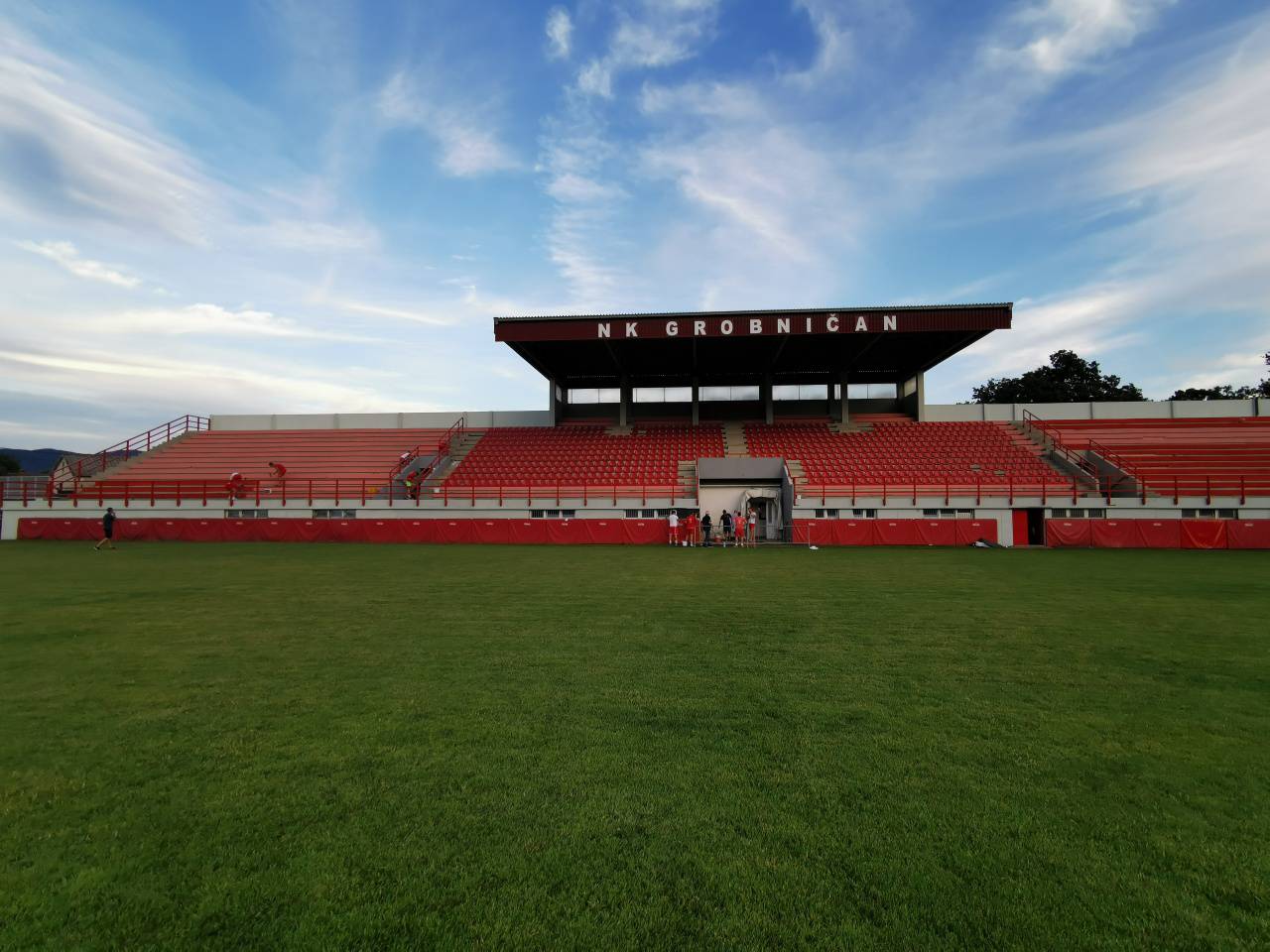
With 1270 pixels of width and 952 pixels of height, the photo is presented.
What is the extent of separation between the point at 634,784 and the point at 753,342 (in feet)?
94.5

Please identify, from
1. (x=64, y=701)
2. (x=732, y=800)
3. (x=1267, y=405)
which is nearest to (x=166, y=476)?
(x=64, y=701)

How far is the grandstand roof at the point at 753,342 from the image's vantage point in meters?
28.1

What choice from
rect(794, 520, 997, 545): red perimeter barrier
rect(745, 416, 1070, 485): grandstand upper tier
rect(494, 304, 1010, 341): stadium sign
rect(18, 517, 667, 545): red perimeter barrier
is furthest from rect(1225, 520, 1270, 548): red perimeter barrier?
rect(18, 517, 667, 545): red perimeter barrier

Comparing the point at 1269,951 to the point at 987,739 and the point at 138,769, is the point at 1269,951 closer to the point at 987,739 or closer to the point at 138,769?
the point at 987,739

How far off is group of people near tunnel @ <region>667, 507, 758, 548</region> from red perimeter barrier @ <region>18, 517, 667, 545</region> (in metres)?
0.74

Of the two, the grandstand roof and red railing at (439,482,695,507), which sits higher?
the grandstand roof

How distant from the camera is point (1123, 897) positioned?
266cm

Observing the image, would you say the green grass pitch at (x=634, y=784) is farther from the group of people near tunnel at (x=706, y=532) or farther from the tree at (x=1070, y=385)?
the tree at (x=1070, y=385)

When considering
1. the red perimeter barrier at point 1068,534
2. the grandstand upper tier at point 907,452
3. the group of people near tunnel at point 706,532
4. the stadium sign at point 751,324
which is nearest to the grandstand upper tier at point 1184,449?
the grandstand upper tier at point 907,452

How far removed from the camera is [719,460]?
29.3 metres

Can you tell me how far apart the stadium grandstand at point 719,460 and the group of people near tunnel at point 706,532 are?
77 centimetres

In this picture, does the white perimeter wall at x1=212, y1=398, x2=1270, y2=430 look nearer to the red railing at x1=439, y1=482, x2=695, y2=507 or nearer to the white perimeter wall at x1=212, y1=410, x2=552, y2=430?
the white perimeter wall at x1=212, y1=410, x2=552, y2=430

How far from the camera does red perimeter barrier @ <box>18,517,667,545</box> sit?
2481cm

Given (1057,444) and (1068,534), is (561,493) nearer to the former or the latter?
(1068,534)
